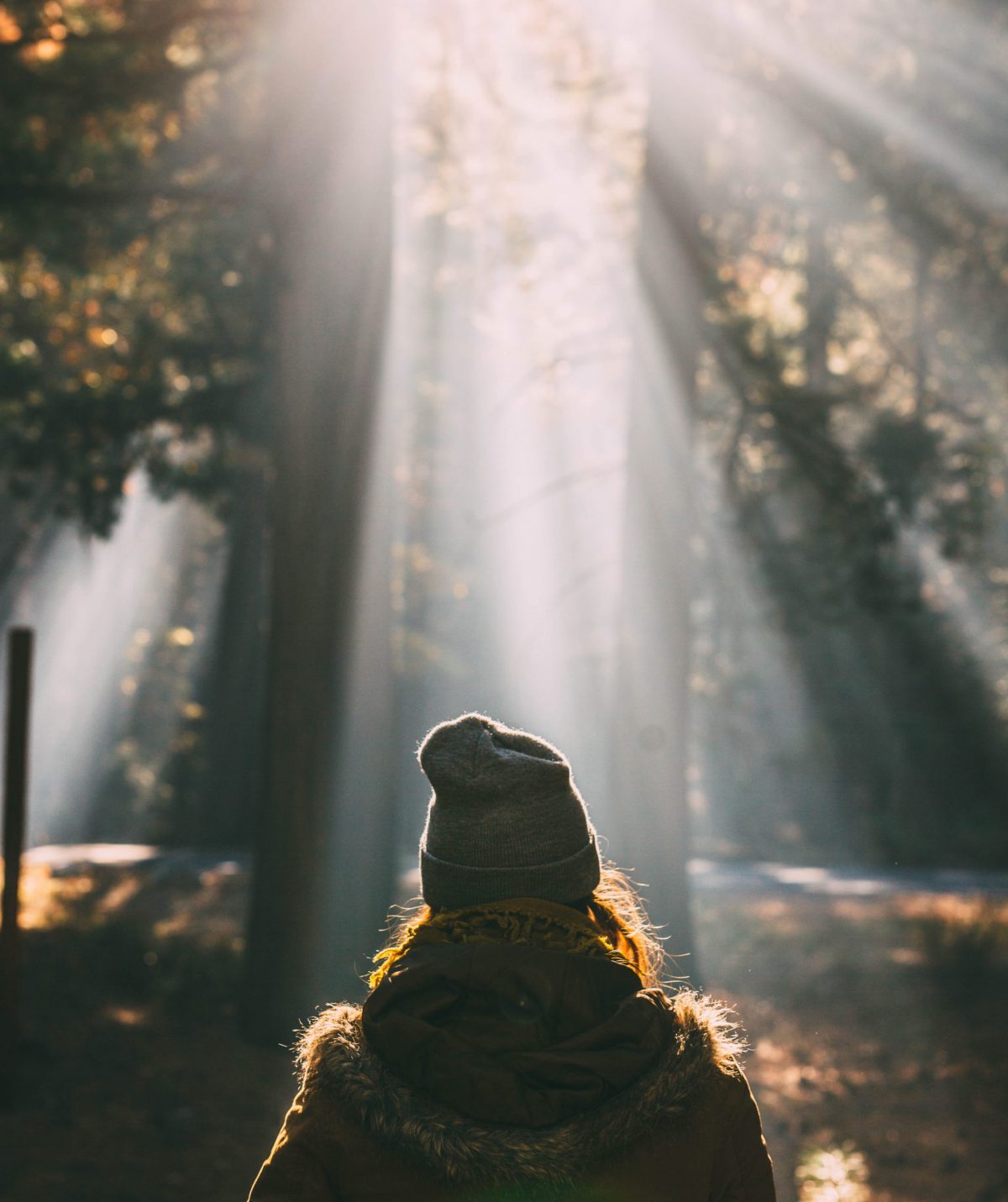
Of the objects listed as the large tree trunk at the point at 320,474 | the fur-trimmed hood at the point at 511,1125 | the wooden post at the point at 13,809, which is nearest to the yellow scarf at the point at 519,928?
the fur-trimmed hood at the point at 511,1125

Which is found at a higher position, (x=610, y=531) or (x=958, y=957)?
(x=610, y=531)

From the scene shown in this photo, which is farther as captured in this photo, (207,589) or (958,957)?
(207,589)

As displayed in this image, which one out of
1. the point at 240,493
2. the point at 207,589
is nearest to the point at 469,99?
the point at 240,493

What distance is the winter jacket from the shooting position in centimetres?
178

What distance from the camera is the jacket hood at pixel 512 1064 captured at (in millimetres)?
1772

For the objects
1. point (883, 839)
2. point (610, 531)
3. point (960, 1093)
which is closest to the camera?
point (960, 1093)

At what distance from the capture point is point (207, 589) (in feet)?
103

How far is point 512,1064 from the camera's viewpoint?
5.86 ft

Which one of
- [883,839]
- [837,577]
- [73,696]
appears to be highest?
[837,577]

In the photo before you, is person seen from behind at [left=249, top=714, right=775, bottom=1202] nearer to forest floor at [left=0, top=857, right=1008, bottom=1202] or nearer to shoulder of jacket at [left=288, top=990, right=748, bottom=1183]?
shoulder of jacket at [left=288, top=990, right=748, bottom=1183]

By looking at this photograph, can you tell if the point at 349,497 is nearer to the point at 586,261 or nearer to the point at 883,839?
the point at 586,261

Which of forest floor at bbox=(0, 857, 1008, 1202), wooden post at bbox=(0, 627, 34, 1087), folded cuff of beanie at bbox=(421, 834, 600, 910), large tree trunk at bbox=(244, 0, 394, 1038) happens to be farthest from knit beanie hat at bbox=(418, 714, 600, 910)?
large tree trunk at bbox=(244, 0, 394, 1038)

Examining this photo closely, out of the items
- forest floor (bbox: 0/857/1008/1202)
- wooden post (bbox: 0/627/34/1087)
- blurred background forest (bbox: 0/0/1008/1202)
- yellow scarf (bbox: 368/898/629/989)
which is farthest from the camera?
blurred background forest (bbox: 0/0/1008/1202)

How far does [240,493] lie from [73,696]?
20.3 metres
